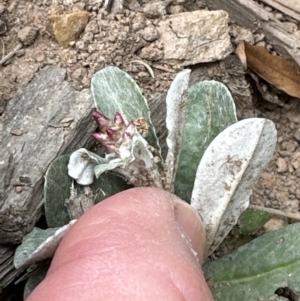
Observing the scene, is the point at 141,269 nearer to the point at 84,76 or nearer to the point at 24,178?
the point at 24,178

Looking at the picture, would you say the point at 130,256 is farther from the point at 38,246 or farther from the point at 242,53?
the point at 242,53

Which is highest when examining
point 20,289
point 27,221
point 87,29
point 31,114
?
point 87,29

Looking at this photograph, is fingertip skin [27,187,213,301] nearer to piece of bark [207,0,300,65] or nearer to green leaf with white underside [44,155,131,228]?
green leaf with white underside [44,155,131,228]

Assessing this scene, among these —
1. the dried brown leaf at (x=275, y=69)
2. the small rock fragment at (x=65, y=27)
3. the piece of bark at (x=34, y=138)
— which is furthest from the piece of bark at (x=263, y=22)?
the piece of bark at (x=34, y=138)

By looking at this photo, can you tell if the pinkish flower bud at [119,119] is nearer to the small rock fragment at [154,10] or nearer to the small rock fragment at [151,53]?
the small rock fragment at [151,53]

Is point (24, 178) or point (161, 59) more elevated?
point (161, 59)

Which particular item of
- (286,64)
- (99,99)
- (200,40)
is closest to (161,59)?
(200,40)

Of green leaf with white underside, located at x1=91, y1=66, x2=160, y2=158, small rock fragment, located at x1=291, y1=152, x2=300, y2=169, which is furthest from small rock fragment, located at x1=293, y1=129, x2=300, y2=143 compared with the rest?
green leaf with white underside, located at x1=91, y1=66, x2=160, y2=158

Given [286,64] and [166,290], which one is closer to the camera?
[166,290]
